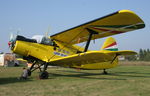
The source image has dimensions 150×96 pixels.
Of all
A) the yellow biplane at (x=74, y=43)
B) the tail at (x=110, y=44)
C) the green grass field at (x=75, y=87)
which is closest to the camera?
the green grass field at (x=75, y=87)

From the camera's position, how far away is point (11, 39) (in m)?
10.6

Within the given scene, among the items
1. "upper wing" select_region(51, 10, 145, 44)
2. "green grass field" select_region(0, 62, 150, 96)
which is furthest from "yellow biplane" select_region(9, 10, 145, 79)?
"green grass field" select_region(0, 62, 150, 96)

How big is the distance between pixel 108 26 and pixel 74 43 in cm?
405

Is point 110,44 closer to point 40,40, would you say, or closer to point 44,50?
point 44,50

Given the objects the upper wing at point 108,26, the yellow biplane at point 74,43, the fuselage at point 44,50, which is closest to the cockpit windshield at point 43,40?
the yellow biplane at point 74,43

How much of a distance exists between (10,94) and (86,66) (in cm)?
805

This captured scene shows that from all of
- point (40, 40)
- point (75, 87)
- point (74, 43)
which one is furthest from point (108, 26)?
point (75, 87)

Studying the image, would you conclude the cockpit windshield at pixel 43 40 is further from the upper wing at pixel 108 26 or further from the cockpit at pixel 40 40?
the upper wing at pixel 108 26

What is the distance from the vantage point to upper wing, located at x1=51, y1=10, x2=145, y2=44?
328 inches

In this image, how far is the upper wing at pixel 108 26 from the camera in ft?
27.4

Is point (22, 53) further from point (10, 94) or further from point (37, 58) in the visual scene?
point (10, 94)

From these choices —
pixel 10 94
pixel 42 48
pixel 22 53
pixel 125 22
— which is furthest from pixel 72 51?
pixel 10 94

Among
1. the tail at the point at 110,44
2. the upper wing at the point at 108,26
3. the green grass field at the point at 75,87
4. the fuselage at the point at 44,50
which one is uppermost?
the upper wing at the point at 108,26

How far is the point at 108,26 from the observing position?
9945 millimetres
